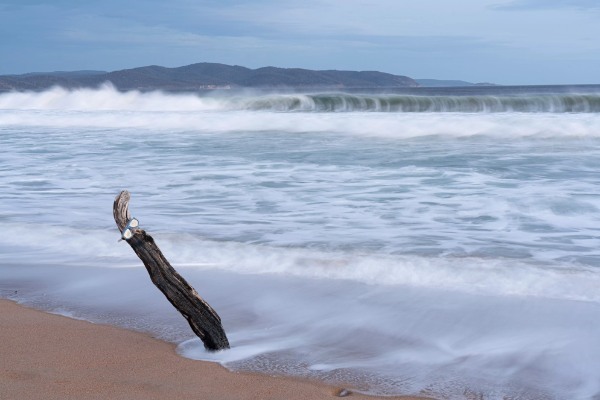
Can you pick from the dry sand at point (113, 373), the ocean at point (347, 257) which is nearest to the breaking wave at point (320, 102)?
the ocean at point (347, 257)

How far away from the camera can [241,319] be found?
3.98 m

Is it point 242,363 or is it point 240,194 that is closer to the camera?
point 242,363

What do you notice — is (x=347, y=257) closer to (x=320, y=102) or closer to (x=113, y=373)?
(x=113, y=373)

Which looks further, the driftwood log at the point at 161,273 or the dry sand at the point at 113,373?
the driftwood log at the point at 161,273

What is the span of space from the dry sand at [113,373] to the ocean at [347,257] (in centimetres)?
14

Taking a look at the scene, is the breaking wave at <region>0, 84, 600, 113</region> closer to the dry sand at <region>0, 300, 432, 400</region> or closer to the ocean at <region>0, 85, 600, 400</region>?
the ocean at <region>0, 85, 600, 400</region>

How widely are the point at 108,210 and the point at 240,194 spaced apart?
152 centimetres

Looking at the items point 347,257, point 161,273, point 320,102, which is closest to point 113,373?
point 161,273

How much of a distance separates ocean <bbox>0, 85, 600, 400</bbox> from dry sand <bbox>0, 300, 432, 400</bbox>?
0.45 feet

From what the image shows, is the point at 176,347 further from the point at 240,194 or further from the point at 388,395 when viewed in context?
the point at 240,194

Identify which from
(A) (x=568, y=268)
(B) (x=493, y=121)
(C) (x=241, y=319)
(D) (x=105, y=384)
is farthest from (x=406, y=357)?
(B) (x=493, y=121)

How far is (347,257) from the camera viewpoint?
17.2ft

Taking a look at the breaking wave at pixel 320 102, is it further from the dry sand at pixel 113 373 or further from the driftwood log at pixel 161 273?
the driftwood log at pixel 161 273

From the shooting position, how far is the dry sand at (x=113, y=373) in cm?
288
